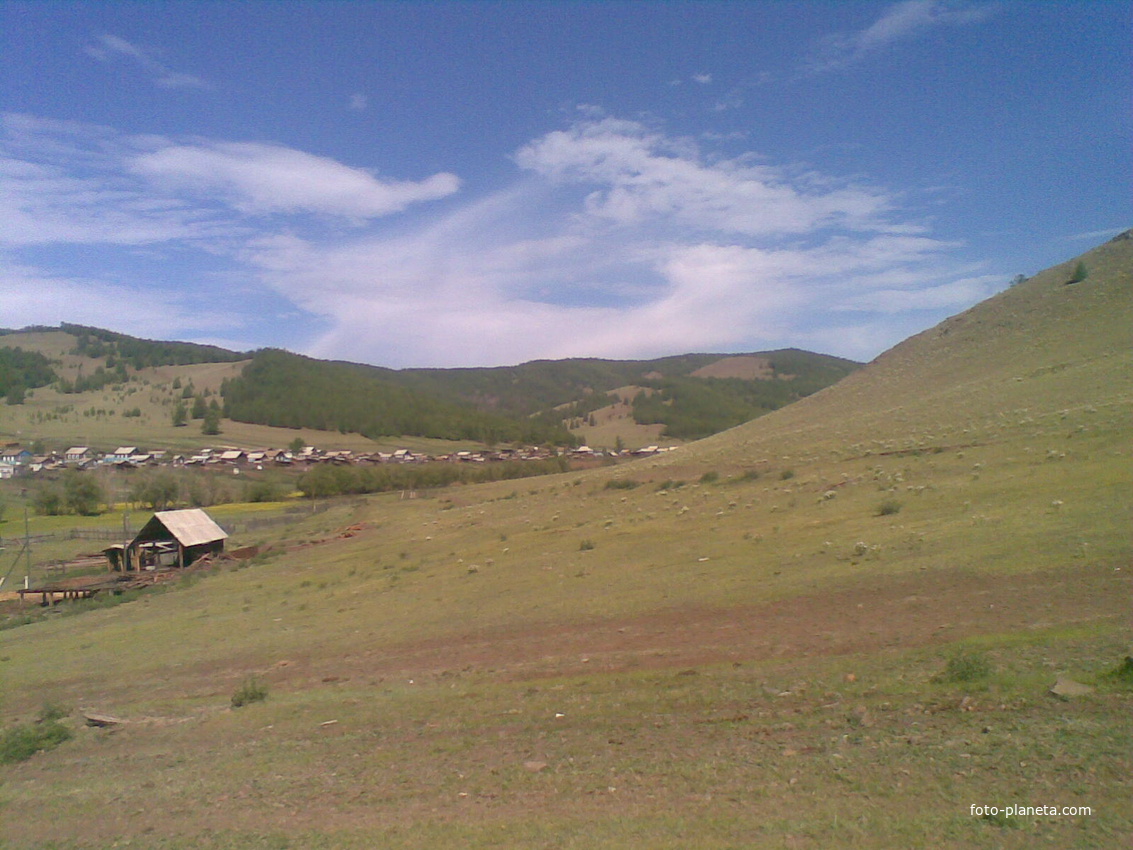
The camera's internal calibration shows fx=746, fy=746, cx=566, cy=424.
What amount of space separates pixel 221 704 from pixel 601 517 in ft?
69.5

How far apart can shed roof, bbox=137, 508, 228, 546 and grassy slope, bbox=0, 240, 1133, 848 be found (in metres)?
13.5

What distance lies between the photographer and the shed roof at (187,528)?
135 feet

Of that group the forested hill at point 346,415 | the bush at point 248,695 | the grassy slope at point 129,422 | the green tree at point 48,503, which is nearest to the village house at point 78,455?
the grassy slope at point 129,422

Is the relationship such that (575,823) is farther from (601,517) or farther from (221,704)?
(601,517)

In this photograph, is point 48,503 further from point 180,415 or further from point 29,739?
point 180,415

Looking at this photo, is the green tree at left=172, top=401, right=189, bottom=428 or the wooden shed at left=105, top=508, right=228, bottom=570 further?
the green tree at left=172, top=401, right=189, bottom=428

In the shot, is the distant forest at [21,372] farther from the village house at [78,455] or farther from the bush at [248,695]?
the bush at [248,695]

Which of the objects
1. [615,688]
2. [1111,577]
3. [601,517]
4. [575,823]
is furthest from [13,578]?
[1111,577]

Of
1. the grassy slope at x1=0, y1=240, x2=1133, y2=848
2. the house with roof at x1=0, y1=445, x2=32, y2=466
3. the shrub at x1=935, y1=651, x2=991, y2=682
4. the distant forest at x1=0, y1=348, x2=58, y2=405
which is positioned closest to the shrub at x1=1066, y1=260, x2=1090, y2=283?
the grassy slope at x1=0, y1=240, x2=1133, y2=848

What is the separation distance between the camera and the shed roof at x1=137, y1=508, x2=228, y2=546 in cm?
4109

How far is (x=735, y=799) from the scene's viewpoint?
22.6 ft

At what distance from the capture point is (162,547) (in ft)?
134

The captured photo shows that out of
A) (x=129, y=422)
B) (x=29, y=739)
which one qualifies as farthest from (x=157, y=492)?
(x=129, y=422)

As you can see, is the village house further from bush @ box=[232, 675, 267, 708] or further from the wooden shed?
bush @ box=[232, 675, 267, 708]
